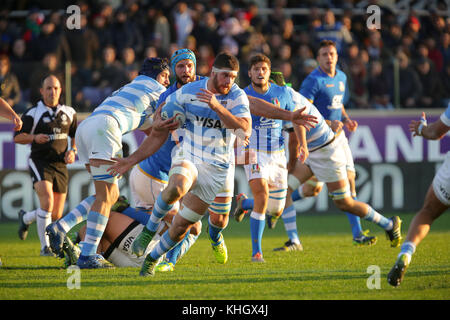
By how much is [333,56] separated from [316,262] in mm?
3444

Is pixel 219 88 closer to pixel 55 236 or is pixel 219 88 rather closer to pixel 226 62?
pixel 226 62

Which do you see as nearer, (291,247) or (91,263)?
(91,263)

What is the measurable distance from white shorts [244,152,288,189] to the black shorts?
8.95ft

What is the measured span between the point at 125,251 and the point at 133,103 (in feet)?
5.56

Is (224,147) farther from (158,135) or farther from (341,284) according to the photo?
(341,284)

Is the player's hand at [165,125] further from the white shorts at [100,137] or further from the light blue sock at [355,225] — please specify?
the light blue sock at [355,225]

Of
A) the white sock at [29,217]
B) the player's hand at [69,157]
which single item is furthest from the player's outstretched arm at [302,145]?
the white sock at [29,217]

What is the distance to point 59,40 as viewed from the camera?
16.2 meters

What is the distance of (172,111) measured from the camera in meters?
7.59

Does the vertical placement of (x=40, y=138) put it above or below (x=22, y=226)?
above

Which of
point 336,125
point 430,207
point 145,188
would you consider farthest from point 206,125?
point 336,125

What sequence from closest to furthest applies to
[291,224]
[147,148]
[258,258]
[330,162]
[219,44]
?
1. [147,148]
2. [258,258]
3. [330,162]
4. [291,224]
5. [219,44]

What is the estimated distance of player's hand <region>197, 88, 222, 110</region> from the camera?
7250 mm

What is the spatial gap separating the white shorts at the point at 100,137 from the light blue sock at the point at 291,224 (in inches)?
133
